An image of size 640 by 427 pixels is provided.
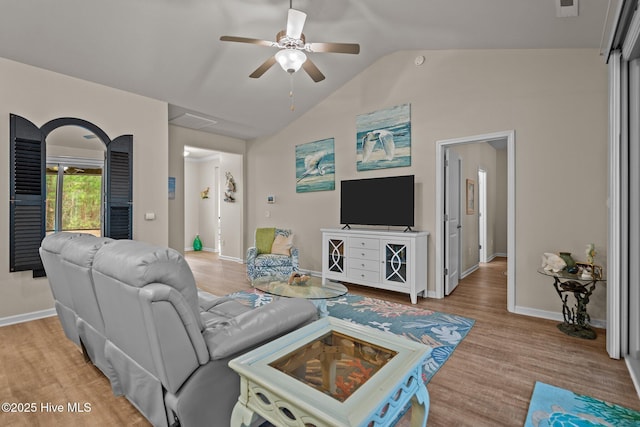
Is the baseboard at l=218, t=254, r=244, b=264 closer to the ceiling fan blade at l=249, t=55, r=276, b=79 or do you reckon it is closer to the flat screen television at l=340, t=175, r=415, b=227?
the flat screen television at l=340, t=175, r=415, b=227

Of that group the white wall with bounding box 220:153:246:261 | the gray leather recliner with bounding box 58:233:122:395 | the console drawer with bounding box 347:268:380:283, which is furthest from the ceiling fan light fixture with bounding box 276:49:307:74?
the white wall with bounding box 220:153:246:261

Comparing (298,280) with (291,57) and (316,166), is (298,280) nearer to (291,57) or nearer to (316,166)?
(291,57)

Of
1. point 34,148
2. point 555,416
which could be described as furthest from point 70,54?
point 555,416

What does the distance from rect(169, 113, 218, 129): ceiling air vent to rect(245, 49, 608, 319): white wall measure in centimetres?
243

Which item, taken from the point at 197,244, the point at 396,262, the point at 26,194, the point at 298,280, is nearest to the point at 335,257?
the point at 396,262

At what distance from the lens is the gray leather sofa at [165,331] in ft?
4.25

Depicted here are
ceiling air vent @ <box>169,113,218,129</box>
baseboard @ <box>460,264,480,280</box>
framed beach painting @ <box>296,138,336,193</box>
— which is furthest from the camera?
baseboard @ <box>460,264,480,280</box>

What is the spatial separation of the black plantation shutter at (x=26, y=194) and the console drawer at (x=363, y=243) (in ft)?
12.2

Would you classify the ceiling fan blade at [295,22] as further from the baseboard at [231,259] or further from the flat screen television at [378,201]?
the baseboard at [231,259]

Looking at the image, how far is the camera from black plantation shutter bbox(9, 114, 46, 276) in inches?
129

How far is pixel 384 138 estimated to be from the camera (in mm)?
4566

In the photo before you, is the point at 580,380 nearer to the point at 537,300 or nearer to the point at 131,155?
the point at 537,300

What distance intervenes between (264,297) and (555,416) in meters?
3.09

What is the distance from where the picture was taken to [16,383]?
2.10 m
